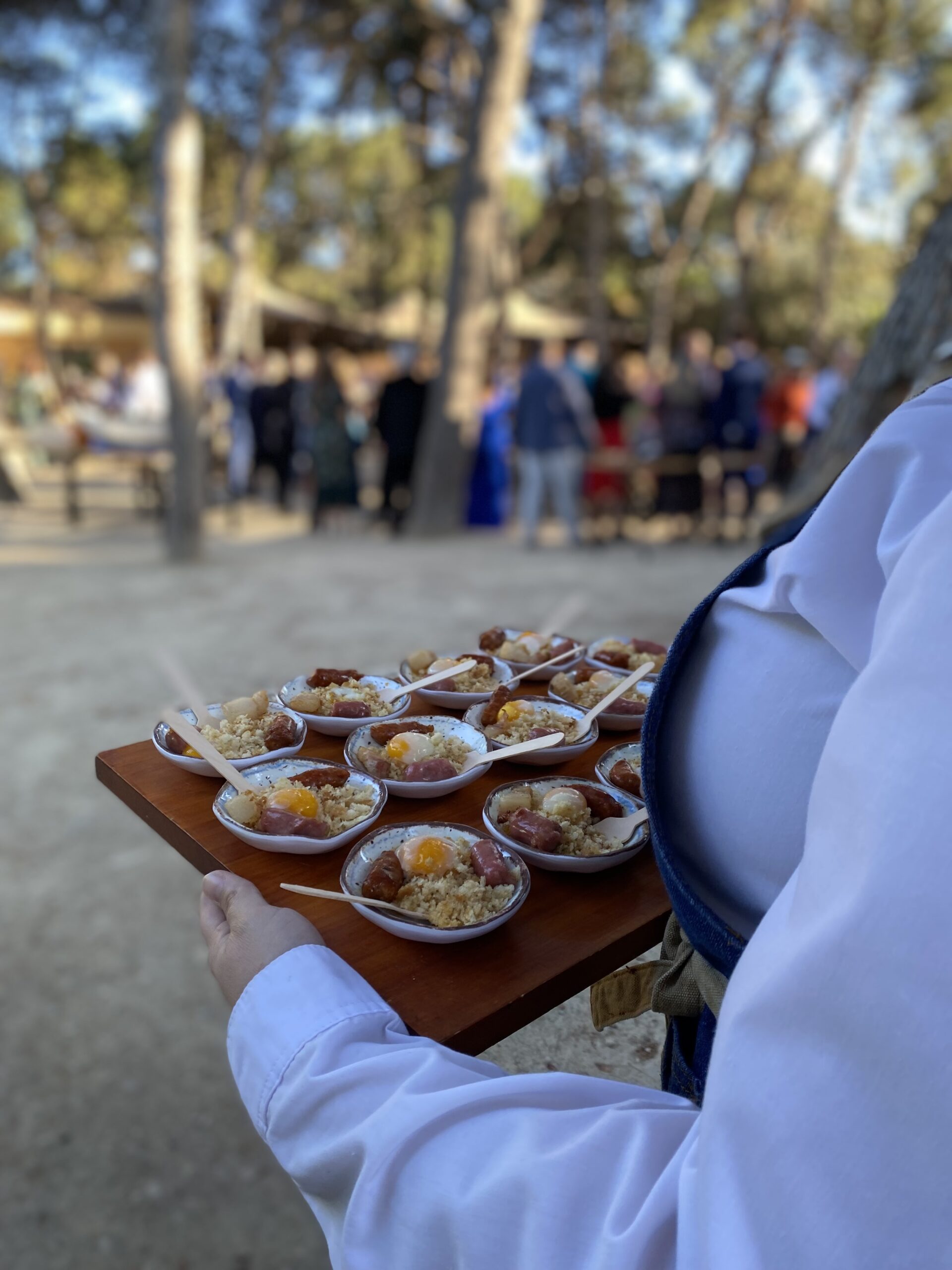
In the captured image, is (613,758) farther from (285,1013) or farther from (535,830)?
(285,1013)

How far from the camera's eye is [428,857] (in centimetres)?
109

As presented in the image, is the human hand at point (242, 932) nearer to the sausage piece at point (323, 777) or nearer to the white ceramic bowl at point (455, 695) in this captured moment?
the sausage piece at point (323, 777)

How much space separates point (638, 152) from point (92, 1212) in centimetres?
1923

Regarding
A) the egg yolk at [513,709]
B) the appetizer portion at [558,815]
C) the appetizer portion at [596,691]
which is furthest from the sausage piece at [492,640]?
the appetizer portion at [558,815]

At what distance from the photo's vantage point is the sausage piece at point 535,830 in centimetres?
112

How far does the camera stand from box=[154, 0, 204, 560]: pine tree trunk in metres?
6.50

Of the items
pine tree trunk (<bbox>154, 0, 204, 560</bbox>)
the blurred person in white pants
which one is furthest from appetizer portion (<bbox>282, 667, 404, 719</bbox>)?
the blurred person in white pants

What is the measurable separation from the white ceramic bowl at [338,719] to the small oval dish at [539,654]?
22 cm

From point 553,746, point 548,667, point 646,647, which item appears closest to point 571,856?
point 553,746

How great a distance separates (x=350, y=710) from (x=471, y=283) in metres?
7.52

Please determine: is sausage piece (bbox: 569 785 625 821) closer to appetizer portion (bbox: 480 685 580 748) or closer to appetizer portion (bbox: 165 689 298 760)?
appetizer portion (bbox: 480 685 580 748)

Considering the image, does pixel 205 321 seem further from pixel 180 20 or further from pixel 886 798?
pixel 886 798

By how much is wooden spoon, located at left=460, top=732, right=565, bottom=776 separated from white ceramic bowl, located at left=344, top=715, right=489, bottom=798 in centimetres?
1

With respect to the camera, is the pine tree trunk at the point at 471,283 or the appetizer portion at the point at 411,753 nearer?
the appetizer portion at the point at 411,753
